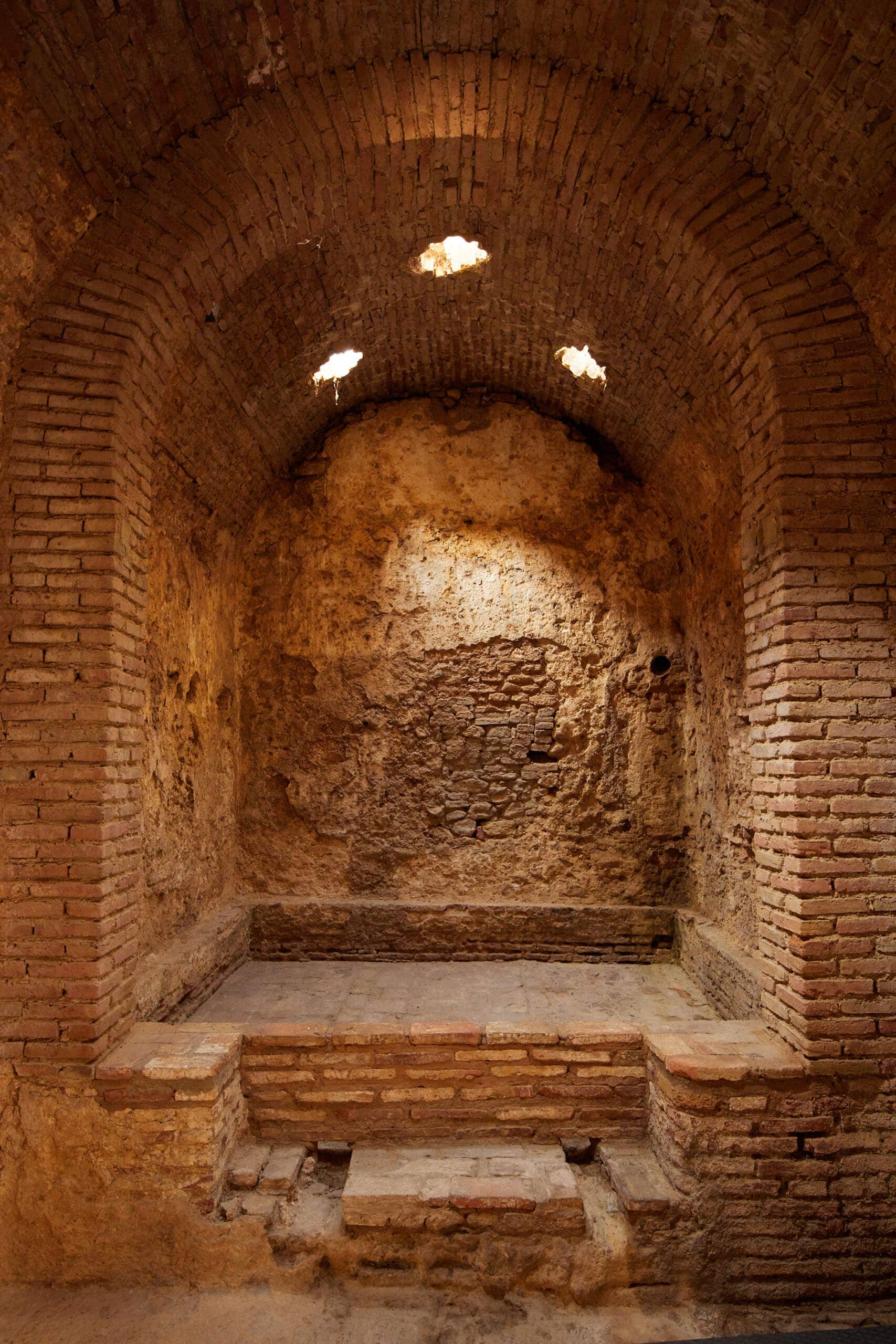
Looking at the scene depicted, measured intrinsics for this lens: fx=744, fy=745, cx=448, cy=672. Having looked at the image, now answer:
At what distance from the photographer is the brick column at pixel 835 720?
3.11 metres

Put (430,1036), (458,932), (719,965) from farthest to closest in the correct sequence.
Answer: (458,932) → (719,965) → (430,1036)

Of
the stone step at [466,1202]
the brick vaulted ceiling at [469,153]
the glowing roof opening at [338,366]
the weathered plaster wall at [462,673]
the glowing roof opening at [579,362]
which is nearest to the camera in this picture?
the brick vaulted ceiling at [469,153]

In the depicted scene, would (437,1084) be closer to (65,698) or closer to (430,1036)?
(430,1036)

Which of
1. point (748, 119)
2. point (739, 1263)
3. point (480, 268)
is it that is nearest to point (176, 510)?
point (480, 268)

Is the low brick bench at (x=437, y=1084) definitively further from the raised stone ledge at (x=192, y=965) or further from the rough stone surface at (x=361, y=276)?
the raised stone ledge at (x=192, y=965)

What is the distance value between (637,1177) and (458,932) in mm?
2298

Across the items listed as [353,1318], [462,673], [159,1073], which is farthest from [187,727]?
[353,1318]

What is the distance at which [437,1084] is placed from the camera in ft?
12.0

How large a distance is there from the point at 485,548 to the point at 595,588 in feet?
2.97

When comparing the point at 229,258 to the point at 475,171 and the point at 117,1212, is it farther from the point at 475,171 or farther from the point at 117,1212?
the point at 117,1212

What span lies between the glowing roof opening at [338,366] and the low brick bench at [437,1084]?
4.07 meters

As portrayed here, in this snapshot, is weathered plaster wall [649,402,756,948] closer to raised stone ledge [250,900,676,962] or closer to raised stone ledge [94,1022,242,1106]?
raised stone ledge [250,900,676,962]

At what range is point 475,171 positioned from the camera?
359cm

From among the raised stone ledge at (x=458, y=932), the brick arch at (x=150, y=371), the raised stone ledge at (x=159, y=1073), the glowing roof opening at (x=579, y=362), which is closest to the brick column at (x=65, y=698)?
the brick arch at (x=150, y=371)
